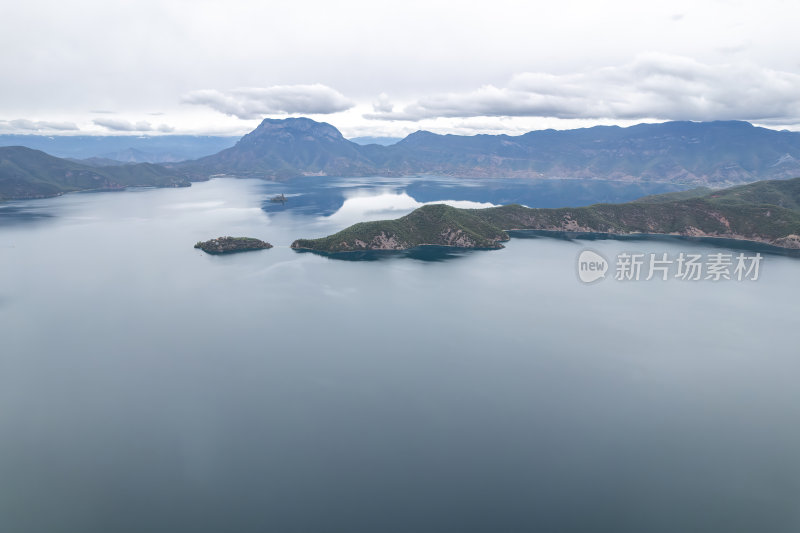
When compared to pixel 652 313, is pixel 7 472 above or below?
below

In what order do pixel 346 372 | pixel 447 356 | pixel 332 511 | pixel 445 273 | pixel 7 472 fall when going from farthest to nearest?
pixel 445 273, pixel 447 356, pixel 346 372, pixel 7 472, pixel 332 511

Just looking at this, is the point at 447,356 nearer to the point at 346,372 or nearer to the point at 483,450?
the point at 346,372

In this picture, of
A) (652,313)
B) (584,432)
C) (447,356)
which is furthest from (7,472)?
(652,313)

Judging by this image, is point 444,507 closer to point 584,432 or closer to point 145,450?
point 584,432

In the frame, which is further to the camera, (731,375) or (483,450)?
(731,375)

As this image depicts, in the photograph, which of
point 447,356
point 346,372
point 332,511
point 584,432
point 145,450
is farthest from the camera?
point 447,356

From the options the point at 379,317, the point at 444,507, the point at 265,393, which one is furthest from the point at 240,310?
the point at 444,507
